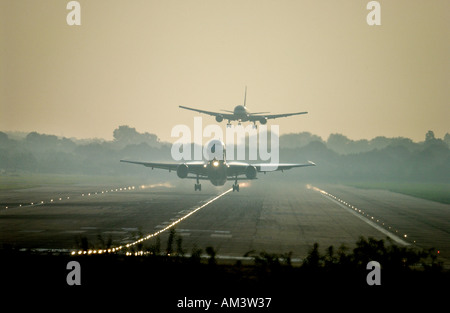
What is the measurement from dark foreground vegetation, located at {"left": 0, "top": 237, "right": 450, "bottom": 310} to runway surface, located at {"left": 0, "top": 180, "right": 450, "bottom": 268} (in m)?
3.89

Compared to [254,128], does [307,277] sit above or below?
below

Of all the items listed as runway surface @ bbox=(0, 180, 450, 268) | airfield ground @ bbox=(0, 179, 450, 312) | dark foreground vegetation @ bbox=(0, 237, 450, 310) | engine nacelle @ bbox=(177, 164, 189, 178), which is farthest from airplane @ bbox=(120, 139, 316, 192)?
dark foreground vegetation @ bbox=(0, 237, 450, 310)

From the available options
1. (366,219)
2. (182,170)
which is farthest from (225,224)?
(182,170)

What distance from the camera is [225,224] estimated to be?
108ft

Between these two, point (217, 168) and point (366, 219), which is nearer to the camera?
point (366, 219)

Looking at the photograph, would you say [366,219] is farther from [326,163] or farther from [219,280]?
[326,163]

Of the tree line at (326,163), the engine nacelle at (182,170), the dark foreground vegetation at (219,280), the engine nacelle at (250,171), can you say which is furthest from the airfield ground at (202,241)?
the tree line at (326,163)

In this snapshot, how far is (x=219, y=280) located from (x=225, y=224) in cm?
2020

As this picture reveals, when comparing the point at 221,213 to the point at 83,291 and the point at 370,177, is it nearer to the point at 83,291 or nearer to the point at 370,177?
the point at 83,291

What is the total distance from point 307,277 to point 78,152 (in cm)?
18128

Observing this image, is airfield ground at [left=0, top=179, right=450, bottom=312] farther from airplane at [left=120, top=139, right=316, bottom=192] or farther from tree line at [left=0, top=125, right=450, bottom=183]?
tree line at [left=0, top=125, right=450, bottom=183]

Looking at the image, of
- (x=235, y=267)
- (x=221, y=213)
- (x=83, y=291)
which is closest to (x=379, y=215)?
(x=221, y=213)

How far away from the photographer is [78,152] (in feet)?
609
